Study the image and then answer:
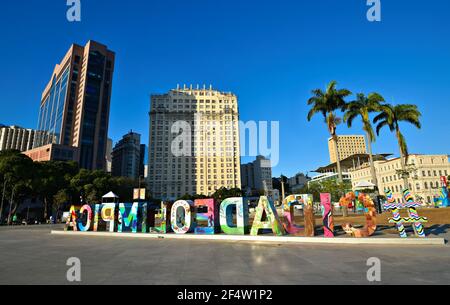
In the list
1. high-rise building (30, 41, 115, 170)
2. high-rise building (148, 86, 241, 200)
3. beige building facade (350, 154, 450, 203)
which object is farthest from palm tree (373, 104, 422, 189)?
high-rise building (30, 41, 115, 170)

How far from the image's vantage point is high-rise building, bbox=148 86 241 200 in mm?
143875

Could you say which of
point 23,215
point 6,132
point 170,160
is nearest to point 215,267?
point 23,215

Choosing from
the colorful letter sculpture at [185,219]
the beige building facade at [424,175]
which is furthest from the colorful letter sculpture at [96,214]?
the beige building facade at [424,175]

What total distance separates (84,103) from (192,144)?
206ft

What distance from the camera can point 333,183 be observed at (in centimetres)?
4788

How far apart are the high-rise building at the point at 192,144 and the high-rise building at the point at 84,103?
27.4 m

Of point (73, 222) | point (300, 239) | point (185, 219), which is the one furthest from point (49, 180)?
point (300, 239)

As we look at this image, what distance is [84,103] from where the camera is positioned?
137625 mm

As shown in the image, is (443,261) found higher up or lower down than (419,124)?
lower down

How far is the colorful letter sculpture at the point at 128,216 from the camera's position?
2406 centimetres

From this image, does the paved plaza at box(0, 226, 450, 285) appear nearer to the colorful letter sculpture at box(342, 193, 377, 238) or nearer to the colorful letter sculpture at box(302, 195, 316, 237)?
the colorful letter sculpture at box(342, 193, 377, 238)

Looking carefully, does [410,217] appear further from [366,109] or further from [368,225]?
[366,109]

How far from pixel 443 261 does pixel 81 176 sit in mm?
68704
